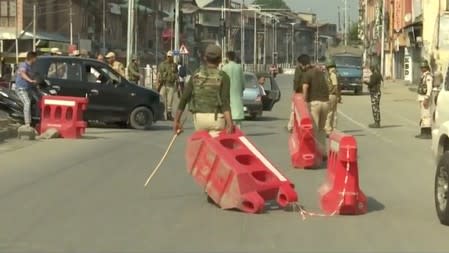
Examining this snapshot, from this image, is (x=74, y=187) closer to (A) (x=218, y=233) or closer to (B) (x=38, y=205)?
(B) (x=38, y=205)

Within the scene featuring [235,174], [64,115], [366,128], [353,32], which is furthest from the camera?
[353,32]

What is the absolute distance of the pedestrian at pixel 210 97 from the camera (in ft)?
34.0

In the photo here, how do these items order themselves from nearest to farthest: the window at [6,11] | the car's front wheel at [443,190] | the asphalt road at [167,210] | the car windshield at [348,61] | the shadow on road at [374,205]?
the asphalt road at [167,210] → the car's front wheel at [443,190] → the shadow on road at [374,205] → the car windshield at [348,61] → the window at [6,11]

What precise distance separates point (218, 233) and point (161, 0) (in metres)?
122

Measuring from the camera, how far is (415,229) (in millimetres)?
8625

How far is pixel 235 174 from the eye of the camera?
9.18m

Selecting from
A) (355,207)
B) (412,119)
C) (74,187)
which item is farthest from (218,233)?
(412,119)

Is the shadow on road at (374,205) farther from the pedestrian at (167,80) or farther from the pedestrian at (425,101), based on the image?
the pedestrian at (167,80)

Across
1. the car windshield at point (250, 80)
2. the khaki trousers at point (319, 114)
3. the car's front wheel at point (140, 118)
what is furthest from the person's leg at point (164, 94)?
the khaki trousers at point (319, 114)

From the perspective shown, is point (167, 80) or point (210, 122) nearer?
point (210, 122)

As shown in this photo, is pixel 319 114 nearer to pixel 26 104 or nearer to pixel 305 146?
pixel 305 146

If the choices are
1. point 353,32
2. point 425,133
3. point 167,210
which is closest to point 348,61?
point 425,133

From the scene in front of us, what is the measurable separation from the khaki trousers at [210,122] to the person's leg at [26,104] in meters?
8.51

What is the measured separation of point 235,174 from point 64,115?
9476 millimetres
